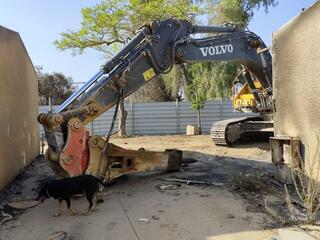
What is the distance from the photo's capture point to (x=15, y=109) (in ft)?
35.6

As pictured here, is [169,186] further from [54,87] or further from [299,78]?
[54,87]

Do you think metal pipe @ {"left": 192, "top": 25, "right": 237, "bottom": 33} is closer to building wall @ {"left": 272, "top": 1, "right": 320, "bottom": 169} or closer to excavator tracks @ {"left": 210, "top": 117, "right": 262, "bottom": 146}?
building wall @ {"left": 272, "top": 1, "right": 320, "bottom": 169}

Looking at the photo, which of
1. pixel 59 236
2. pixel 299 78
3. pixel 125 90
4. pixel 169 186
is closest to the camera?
pixel 59 236

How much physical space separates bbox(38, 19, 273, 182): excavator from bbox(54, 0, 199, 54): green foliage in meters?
13.1

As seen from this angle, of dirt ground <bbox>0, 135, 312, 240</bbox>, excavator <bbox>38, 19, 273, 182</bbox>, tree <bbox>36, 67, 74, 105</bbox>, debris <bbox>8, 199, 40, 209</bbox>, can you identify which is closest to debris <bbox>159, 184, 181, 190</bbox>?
dirt ground <bbox>0, 135, 312, 240</bbox>

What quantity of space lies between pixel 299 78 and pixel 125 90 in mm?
3298

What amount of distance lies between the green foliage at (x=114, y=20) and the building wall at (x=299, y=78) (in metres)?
16.3

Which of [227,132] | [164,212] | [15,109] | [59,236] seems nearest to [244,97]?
[227,132]

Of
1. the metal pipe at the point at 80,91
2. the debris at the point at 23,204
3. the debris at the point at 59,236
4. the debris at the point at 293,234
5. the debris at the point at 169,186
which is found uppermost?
the metal pipe at the point at 80,91

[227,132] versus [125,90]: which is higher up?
[125,90]

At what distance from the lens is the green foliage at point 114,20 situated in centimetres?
2445

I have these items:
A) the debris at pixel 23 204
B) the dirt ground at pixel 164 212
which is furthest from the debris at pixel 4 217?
the debris at pixel 23 204

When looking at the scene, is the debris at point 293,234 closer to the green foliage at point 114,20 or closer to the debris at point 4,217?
the debris at point 4,217

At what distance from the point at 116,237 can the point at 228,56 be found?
22.8ft
